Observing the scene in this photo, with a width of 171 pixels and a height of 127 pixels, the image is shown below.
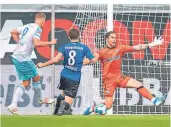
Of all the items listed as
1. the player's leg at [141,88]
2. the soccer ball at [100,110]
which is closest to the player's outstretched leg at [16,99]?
the soccer ball at [100,110]

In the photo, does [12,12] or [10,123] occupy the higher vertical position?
[12,12]

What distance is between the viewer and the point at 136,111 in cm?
1218

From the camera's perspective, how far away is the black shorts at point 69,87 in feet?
26.8

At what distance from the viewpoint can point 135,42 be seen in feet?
38.5

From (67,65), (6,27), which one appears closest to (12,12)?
(6,27)

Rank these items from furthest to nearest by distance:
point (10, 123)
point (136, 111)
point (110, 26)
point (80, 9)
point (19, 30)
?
point (136, 111) → point (80, 9) → point (110, 26) → point (19, 30) → point (10, 123)

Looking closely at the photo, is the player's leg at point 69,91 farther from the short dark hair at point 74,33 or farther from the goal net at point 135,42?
the goal net at point 135,42

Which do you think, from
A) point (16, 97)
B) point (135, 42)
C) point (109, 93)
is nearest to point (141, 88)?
point (109, 93)

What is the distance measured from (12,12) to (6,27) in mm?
294

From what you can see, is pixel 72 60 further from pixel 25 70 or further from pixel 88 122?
pixel 88 122

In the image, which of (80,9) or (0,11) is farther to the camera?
(0,11)

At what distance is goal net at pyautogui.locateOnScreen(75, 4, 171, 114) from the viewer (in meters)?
10.6

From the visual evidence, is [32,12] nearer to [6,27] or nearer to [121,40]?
[6,27]

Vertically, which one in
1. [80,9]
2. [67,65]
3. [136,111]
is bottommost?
[136,111]
